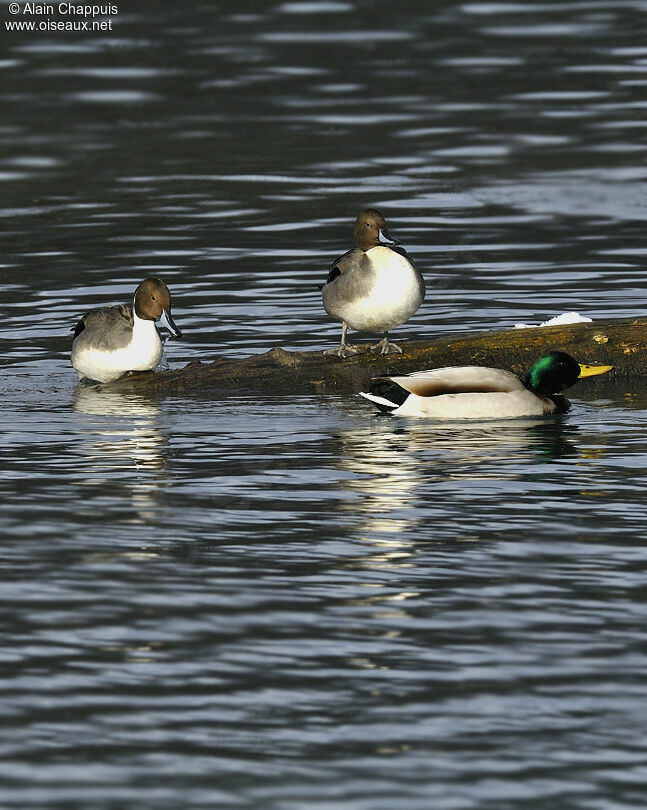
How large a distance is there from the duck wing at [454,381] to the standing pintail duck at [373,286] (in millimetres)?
918

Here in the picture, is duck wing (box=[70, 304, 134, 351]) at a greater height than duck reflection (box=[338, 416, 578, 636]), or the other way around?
duck wing (box=[70, 304, 134, 351])

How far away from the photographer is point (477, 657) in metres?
8.38

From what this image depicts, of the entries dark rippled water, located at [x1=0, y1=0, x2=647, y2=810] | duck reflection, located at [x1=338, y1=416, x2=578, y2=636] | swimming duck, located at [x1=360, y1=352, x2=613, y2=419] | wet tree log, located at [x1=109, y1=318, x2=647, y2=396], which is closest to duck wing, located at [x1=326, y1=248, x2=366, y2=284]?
wet tree log, located at [x1=109, y1=318, x2=647, y2=396]

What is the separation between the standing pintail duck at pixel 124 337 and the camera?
16359mm

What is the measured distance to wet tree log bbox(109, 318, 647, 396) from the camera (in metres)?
15.7

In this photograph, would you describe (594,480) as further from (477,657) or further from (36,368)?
(36,368)

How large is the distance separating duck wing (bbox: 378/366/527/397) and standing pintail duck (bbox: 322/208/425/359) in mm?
918

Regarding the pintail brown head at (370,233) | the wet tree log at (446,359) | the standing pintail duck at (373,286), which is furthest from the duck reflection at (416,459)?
the pintail brown head at (370,233)

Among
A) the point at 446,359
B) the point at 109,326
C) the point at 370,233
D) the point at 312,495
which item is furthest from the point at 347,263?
the point at 312,495

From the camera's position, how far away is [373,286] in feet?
50.8

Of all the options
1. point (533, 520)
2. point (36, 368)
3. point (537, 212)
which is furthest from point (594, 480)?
point (537, 212)

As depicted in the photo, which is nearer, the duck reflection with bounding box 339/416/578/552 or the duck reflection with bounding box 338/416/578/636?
the duck reflection with bounding box 338/416/578/636

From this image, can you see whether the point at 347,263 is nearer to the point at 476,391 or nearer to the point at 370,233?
the point at 370,233

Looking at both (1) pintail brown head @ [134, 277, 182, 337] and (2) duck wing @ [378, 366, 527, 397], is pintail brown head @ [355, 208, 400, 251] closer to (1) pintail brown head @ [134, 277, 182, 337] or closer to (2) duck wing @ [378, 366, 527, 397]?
(2) duck wing @ [378, 366, 527, 397]
